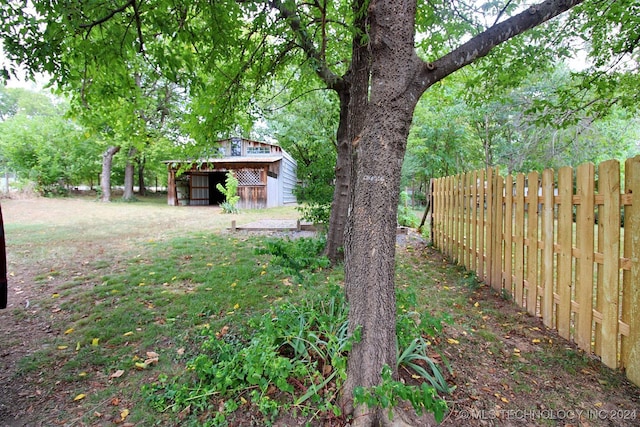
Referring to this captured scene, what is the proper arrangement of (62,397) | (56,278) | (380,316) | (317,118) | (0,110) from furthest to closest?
(0,110)
(317,118)
(56,278)
(62,397)
(380,316)

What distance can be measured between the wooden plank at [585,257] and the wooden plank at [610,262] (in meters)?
0.11

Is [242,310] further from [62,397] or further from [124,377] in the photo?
[62,397]

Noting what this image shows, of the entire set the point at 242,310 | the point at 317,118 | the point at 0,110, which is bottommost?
the point at 242,310

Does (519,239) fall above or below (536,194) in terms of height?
below

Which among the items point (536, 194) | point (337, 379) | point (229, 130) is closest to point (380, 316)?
point (337, 379)

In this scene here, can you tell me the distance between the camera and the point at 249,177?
59.8ft

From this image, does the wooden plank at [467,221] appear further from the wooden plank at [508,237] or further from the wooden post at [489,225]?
the wooden plank at [508,237]

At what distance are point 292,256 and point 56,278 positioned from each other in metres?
3.62

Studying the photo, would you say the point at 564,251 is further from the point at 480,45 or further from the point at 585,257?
the point at 480,45

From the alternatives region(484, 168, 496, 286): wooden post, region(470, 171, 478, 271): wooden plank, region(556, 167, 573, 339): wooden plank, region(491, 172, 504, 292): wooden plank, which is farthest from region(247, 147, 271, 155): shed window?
region(556, 167, 573, 339): wooden plank

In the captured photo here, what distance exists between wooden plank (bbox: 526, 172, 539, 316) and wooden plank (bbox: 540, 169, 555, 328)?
101mm

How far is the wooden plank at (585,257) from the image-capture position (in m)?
2.43

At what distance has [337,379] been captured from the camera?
1888 mm

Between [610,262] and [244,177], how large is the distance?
17.4 metres
